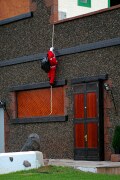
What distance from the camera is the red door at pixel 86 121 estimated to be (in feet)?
64.0

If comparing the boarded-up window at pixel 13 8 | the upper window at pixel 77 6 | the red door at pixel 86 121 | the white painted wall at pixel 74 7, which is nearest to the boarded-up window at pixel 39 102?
the red door at pixel 86 121

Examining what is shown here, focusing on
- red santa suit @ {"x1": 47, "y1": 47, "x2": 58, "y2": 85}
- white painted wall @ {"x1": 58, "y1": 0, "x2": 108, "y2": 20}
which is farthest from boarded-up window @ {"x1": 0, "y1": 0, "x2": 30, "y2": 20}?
Result: red santa suit @ {"x1": 47, "y1": 47, "x2": 58, "y2": 85}

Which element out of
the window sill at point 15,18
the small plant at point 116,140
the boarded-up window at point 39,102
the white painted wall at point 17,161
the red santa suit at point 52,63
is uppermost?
the window sill at point 15,18

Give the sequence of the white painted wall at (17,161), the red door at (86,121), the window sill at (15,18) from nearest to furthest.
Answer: the white painted wall at (17,161)
the red door at (86,121)
the window sill at (15,18)

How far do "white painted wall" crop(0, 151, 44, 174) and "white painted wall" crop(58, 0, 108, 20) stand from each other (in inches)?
313

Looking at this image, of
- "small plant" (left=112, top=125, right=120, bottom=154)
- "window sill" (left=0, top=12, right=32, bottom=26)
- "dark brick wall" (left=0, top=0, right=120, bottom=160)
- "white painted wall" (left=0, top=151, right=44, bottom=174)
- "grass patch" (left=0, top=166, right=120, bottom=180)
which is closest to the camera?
"grass patch" (left=0, top=166, right=120, bottom=180)

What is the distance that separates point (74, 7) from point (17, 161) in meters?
9.53

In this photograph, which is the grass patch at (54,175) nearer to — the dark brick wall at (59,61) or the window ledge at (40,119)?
the dark brick wall at (59,61)

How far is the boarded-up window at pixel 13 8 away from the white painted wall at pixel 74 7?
1.48 m

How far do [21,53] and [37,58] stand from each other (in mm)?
1153

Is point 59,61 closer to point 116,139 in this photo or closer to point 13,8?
point 116,139

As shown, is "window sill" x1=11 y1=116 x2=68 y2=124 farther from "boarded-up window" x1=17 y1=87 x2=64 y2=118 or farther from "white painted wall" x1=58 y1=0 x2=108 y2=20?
"white painted wall" x1=58 y1=0 x2=108 y2=20

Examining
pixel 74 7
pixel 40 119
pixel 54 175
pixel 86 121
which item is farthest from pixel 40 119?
pixel 54 175

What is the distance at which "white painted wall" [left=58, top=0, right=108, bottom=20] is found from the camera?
22.7 metres
